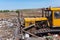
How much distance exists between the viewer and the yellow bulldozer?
17.4 m

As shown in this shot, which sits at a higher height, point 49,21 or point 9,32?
point 49,21

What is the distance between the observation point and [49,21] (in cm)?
1800

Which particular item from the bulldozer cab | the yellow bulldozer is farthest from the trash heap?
the bulldozer cab

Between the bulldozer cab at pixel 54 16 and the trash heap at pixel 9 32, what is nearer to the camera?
the bulldozer cab at pixel 54 16

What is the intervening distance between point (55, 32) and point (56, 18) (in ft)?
3.44

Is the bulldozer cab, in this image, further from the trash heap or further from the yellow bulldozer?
the trash heap

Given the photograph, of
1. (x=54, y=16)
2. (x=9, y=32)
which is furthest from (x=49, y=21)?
(x=9, y=32)

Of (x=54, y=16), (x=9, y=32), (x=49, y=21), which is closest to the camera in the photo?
(x=54, y=16)

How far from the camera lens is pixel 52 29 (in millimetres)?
17719

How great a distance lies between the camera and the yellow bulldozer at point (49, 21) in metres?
17.4

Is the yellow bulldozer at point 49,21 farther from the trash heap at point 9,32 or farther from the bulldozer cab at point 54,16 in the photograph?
the trash heap at point 9,32

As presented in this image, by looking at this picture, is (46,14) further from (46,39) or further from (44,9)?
(46,39)

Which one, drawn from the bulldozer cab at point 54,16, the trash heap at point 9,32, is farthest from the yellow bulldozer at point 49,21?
the trash heap at point 9,32

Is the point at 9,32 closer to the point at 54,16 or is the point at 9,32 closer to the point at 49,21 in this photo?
the point at 49,21
